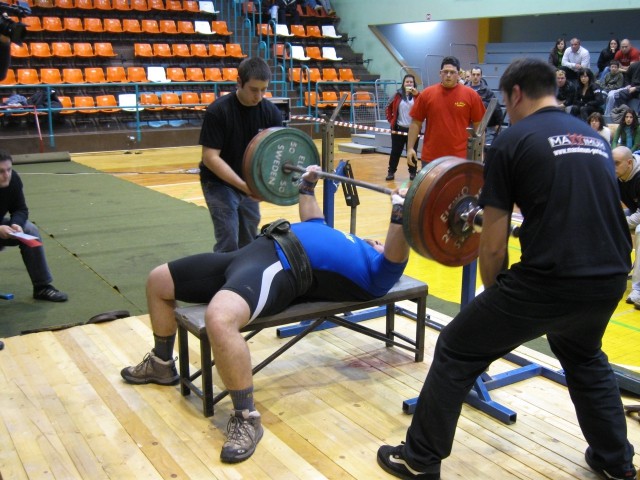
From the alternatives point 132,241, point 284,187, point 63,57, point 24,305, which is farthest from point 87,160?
point 284,187

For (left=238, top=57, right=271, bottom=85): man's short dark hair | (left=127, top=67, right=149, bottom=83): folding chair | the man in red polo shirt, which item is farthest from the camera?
(left=127, top=67, right=149, bottom=83): folding chair

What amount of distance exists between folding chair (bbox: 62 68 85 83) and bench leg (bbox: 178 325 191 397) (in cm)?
923

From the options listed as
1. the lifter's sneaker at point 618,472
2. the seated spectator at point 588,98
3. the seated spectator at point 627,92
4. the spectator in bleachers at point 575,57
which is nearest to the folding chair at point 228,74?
the spectator in bleachers at point 575,57

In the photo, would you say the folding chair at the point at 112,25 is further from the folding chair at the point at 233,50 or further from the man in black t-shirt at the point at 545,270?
the man in black t-shirt at the point at 545,270

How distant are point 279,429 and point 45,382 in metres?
1.06

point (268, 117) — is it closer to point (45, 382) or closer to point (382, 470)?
point (45, 382)

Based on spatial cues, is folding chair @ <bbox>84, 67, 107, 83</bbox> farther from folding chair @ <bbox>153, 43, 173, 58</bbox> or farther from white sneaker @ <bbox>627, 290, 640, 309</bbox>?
white sneaker @ <bbox>627, 290, 640, 309</bbox>

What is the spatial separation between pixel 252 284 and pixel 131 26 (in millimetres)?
10939

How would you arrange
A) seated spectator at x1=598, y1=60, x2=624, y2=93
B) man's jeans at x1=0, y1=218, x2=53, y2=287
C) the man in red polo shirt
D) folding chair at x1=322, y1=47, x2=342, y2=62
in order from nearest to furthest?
man's jeans at x1=0, y1=218, x2=53, y2=287 → the man in red polo shirt → seated spectator at x1=598, y1=60, x2=624, y2=93 → folding chair at x1=322, y1=47, x2=342, y2=62

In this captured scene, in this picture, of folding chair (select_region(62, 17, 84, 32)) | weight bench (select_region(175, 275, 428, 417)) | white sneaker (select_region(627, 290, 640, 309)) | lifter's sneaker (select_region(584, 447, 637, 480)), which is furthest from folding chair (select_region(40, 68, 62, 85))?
lifter's sneaker (select_region(584, 447, 637, 480))

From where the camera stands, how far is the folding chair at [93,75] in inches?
439

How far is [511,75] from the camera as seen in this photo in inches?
79.8

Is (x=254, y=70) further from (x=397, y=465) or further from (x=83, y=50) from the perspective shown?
(x=83, y=50)

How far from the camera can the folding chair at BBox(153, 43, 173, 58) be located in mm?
12125
